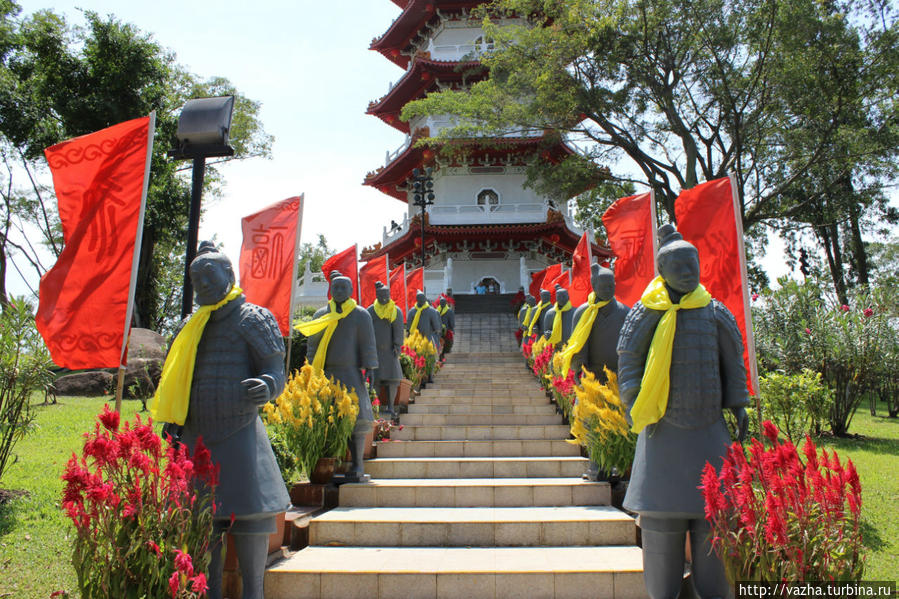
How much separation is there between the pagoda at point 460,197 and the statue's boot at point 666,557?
22.5m

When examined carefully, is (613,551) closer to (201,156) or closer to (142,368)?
(201,156)

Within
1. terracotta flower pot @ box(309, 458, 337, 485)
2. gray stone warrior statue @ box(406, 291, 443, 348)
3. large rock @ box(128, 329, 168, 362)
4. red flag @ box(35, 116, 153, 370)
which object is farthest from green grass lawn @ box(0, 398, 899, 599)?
gray stone warrior statue @ box(406, 291, 443, 348)

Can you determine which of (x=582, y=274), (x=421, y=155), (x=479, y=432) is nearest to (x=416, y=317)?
(x=582, y=274)

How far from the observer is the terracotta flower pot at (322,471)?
5.98 metres

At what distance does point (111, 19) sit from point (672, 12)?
612 inches

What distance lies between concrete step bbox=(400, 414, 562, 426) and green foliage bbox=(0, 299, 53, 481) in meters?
4.64

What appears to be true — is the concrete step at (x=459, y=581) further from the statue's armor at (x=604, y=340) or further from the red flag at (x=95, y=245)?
the statue's armor at (x=604, y=340)

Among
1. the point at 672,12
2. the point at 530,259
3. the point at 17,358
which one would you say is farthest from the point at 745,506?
the point at 530,259

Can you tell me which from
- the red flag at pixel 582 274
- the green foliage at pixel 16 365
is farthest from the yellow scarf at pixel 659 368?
the green foliage at pixel 16 365

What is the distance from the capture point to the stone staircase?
436cm

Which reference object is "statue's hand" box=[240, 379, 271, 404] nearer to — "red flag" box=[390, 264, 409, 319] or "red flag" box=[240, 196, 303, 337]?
"red flag" box=[240, 196, 303, 337]

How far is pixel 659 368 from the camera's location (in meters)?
3.46

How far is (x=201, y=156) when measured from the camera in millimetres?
4516

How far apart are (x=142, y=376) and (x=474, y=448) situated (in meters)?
9.37
